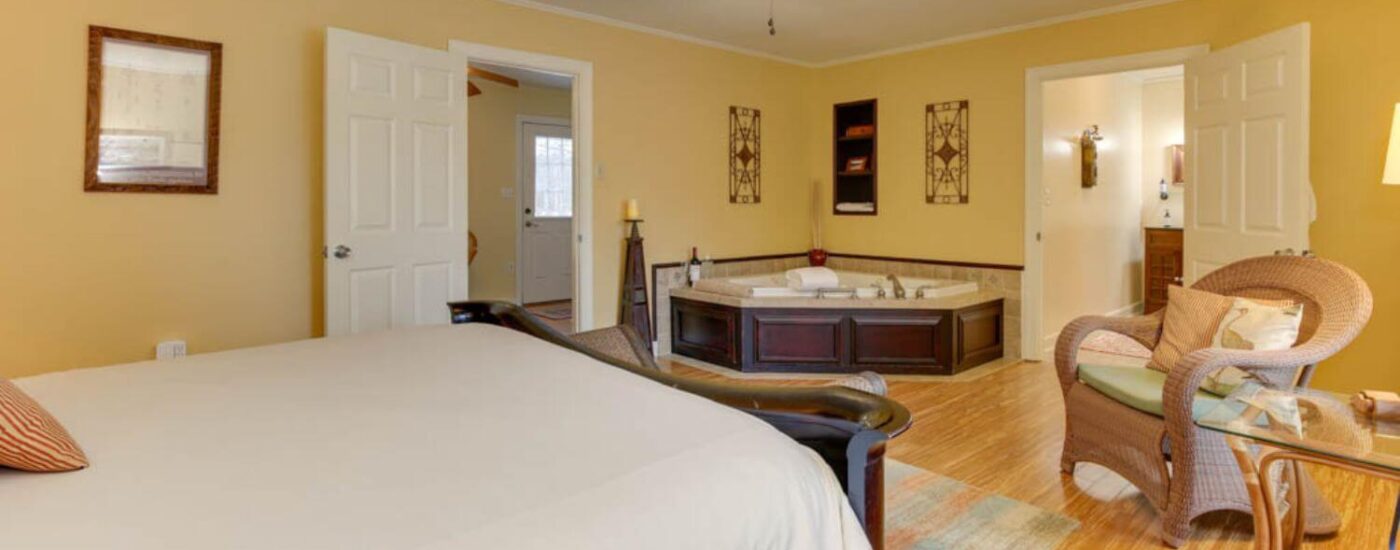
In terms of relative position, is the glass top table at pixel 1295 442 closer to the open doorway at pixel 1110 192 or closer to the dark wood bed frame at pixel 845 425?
the dark wood bed frame at pixel 845 425

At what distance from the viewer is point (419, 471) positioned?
3.44ft

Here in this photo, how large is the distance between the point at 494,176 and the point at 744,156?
2.78 metres

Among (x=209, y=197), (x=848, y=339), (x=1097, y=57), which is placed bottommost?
(x=848, y=339)

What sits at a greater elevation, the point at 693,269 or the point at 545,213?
the point at 545,213

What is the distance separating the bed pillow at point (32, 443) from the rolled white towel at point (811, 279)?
4.25 metres

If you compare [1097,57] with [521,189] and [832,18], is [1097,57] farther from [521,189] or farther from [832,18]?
[521,189]

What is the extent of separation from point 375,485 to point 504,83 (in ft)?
21.7

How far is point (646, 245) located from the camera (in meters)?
5.14

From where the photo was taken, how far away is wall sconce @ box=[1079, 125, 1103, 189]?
580 cm

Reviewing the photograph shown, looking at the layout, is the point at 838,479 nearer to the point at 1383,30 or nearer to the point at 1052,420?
the point at 1052,420

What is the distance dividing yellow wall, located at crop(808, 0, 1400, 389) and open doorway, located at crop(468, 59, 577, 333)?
2914 millimetres

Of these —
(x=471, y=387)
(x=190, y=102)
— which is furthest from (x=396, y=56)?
(x=471, y=387)

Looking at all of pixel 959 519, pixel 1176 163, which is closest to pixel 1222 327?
pixel 959 519

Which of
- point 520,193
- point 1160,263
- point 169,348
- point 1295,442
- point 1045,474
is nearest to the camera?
point 1295,442
